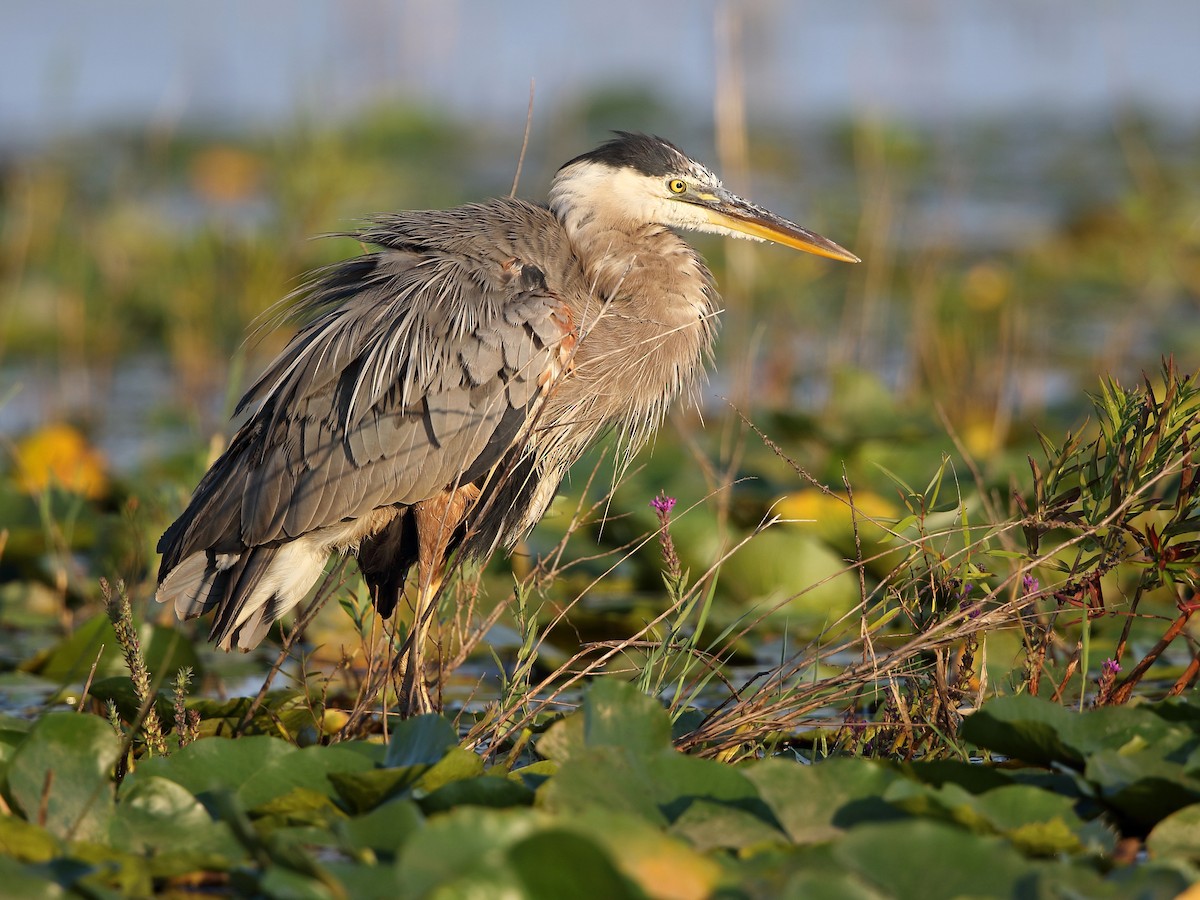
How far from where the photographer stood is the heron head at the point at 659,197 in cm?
405

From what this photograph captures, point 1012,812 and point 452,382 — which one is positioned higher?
Result: point 452,382

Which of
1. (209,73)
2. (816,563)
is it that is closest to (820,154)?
(209,73)

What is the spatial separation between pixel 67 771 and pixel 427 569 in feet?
4.51

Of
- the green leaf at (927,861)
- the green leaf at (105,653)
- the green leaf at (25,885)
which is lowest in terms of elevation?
the green leaf at (105,653)

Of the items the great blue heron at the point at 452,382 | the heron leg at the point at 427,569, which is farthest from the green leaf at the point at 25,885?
the great blue heron at the point at 452,382

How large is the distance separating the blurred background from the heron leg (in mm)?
750

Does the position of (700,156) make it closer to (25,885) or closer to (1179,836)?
(1179,836)

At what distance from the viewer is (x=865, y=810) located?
7.95ft

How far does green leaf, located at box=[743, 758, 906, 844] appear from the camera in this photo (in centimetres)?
242

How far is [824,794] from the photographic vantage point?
2.45m

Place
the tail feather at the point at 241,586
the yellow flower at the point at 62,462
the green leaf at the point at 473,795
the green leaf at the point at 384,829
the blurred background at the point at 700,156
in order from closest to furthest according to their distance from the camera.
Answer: the green leaf at the point at 384,829
the green leaf at the point at 473,795
the tail feather at the point at 241,586
the yellow flower at the point at 62,462
the blurred background at the point at 700,156

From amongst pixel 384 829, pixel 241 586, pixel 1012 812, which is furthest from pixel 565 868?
pixel 241 586

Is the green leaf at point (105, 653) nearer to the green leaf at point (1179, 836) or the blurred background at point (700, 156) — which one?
the blurred background at point (700, 156)

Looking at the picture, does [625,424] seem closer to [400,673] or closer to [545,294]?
[545,294]
